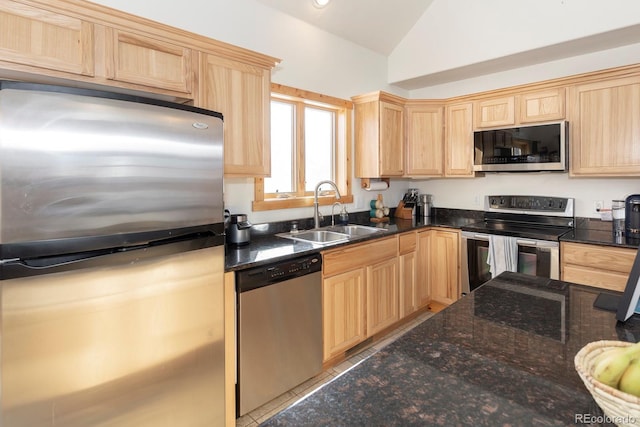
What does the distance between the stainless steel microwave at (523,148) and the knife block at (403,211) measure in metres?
0.83

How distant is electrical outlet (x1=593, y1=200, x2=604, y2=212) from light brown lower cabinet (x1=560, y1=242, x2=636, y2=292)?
74cm

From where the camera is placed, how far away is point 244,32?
108 inches

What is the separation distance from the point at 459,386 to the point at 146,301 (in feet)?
4.38

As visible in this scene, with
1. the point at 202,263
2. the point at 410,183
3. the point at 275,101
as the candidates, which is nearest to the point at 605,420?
the point at 202,263

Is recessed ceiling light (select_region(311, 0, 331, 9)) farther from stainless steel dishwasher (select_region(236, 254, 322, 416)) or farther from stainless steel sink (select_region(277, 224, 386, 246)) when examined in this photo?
stainless steel dishwasher (select_region(236, 254, 322, 416))

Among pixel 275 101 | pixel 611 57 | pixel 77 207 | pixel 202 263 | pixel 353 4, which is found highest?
pixel 353 4

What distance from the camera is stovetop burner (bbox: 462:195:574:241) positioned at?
3.21 metres

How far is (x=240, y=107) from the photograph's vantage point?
235 cm

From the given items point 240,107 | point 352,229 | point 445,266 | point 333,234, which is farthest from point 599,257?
point 240,107

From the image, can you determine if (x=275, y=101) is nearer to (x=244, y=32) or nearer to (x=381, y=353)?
(x=244, y=32)

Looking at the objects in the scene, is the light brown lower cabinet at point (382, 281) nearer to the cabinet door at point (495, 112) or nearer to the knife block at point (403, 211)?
the knife block at point (403, 211)

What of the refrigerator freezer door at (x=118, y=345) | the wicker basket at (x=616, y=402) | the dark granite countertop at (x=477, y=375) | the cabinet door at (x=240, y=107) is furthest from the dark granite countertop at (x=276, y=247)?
the wicker basket at (x=616, y=402)

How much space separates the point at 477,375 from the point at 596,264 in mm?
2546

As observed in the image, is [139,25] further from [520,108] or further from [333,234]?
[520,108]
